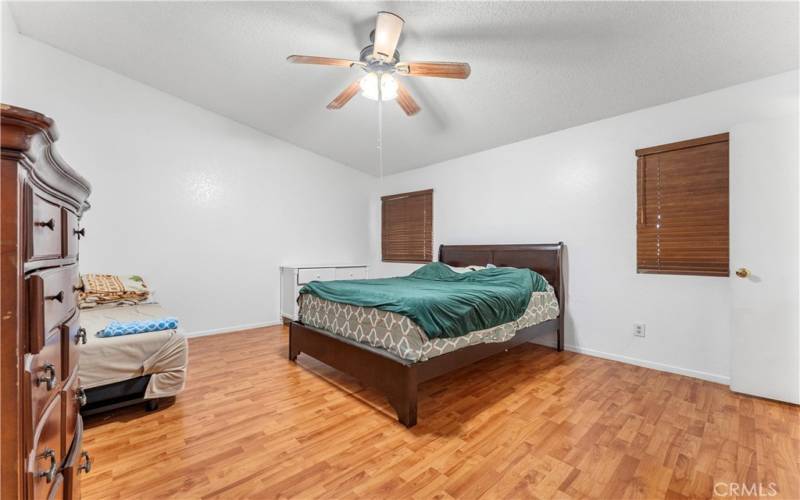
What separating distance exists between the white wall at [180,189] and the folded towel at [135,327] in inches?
74.6

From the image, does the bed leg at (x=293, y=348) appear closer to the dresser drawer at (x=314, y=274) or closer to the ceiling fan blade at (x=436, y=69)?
the dresser drawer at (x=314, y=274)

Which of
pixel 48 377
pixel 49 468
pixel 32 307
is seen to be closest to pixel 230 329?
pixel 49 468

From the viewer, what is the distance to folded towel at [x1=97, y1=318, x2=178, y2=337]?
2201 mm

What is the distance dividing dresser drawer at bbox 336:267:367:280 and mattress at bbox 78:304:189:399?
9.53 feet

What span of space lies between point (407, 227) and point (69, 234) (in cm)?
465

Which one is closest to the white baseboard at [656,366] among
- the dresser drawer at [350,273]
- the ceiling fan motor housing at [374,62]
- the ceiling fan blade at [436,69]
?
the ceiling fan blade at [436,69]

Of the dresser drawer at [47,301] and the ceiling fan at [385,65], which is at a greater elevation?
the ceiling fan at [385,65]

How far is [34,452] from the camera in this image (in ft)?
2.27

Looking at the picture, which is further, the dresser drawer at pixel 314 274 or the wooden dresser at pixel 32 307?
the dresser drawer at pixel 314 274

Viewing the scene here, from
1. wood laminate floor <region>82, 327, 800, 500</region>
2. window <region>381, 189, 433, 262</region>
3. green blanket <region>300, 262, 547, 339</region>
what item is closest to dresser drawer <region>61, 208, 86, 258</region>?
wood laminate floor <region>82, 327, 800, 500</region>

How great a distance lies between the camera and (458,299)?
251cm

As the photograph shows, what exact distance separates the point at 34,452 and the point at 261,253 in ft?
13.9

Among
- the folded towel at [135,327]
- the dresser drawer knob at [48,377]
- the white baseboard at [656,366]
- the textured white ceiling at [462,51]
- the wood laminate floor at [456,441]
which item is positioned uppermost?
the textured white ceiling at [462,51]

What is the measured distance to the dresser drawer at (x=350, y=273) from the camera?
5211mm
